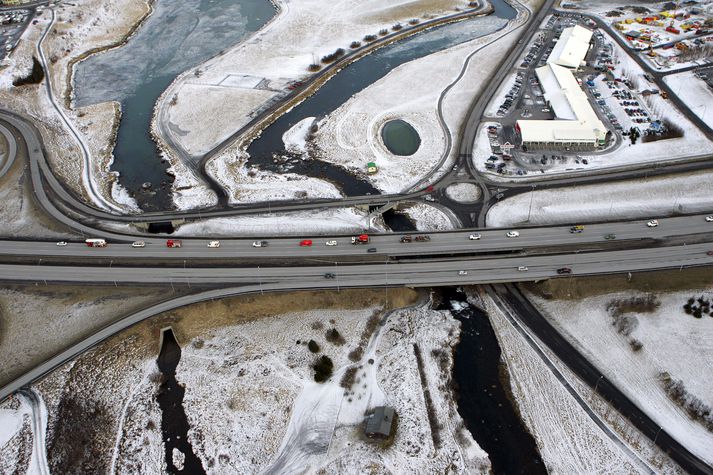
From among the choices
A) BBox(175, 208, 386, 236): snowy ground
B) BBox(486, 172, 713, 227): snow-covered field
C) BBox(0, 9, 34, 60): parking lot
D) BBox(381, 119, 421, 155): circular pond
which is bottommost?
BBox(486, 172, 713, 227): snow-covered field

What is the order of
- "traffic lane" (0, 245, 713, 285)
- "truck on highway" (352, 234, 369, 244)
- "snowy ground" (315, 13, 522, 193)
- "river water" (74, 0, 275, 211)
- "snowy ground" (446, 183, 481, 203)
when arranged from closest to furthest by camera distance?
"traffic lane" (0, 245, 713, 285), "truck on highway" (352, 234, 369, 244), "snowy ground" (446, 183, 481, 203), "snowy ground" (315, 13, 522, 193), "river water" (74, 0, 275, 211)

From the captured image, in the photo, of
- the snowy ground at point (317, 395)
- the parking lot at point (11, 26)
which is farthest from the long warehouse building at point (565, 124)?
the parking lot at point (11, 26)

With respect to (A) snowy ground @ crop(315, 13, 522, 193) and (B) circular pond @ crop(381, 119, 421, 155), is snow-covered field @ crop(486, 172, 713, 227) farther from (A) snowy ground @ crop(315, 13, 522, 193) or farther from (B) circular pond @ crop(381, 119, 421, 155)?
(B) circular pond @ crop(381, 119, 421, 155)

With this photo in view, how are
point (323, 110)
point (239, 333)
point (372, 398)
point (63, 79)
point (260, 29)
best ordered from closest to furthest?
point (372, 398), point (239, 333), point (323, 110), point (63, 79), point (260, 29)

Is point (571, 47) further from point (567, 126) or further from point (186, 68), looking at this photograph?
point (186, 68)

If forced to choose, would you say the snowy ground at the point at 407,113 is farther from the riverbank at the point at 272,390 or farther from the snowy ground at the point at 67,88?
the snowy ground at the point at 67,88

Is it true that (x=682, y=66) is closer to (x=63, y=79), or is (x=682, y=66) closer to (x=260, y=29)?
(x=260, y=29)

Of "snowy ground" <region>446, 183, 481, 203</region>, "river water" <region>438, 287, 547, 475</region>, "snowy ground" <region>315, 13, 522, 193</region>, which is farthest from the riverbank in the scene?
"snowy ground" <region>315, 13, 522, 193</region>

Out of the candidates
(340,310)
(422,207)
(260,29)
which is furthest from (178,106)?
(340,310)
